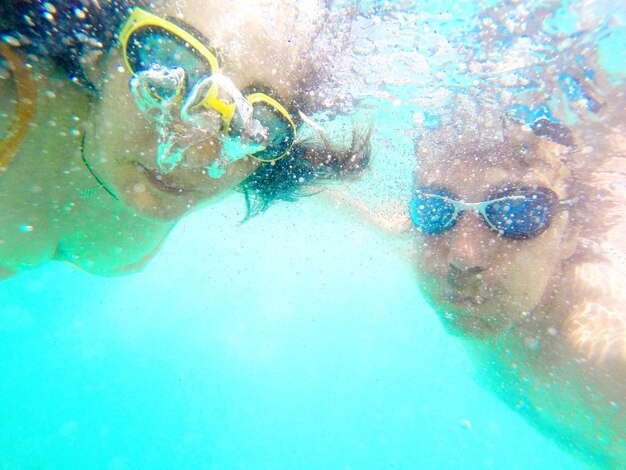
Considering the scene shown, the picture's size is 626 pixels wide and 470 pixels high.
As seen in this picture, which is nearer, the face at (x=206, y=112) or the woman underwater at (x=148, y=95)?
the woman underwater at (x=148, y=95)

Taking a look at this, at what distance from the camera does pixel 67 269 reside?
26344 mm

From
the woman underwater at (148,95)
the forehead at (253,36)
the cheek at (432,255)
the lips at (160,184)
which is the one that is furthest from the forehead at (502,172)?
the lips at (160,184)

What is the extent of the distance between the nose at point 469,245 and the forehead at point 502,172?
349 mm

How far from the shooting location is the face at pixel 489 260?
4.25 meters

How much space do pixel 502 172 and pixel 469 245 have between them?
1156 mm

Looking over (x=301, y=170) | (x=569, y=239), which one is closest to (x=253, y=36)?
(x=301, y=170)

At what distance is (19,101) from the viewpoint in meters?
2.52

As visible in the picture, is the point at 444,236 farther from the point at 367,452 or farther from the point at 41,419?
the point at 367,452

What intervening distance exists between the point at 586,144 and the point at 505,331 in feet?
9.52

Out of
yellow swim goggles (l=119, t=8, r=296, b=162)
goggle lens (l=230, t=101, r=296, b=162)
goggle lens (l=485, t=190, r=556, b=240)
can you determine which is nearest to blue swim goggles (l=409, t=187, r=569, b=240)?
goggle lens (l=485, t=190, r=556, b=240)

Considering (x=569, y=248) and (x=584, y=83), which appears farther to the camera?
(x=569, y=248)

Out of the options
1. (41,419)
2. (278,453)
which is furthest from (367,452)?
(41,419)

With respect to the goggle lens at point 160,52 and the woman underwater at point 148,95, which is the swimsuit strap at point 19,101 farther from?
the goggle lens at point 160,52

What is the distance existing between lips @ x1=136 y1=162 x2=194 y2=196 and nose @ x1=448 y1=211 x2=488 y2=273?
3278mm
